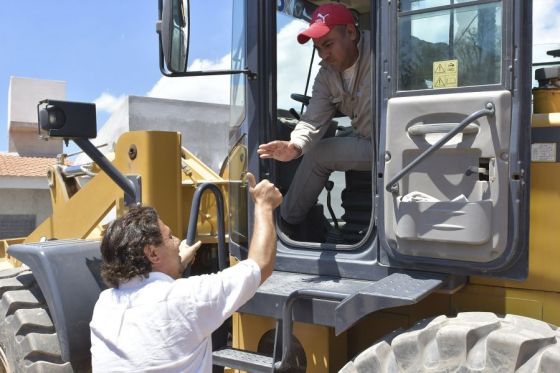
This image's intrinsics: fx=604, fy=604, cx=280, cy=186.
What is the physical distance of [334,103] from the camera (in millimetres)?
2977

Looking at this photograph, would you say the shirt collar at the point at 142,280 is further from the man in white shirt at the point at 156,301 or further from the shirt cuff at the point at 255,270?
the shirt cuff at the point at 255,270

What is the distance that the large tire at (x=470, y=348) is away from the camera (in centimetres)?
189

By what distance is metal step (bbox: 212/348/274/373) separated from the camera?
2557mm

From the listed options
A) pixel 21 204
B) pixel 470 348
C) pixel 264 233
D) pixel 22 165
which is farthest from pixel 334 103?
pixel 22 165

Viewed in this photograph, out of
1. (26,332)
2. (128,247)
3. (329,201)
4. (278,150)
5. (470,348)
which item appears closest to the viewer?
(470,348)

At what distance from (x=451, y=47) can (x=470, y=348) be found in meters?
1.09

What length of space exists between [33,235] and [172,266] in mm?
2853

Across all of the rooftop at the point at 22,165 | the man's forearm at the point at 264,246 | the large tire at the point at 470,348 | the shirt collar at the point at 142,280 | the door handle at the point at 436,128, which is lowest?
the large tire at the point at 470,348

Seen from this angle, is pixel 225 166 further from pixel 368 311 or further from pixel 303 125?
pixel 368 311

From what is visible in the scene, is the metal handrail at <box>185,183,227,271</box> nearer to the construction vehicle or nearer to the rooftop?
the construction vehicle

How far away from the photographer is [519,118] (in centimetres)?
212

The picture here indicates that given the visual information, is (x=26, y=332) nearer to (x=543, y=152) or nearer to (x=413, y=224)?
(x=413, y=224)

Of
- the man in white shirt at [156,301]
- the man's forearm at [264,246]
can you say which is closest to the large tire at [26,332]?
the man in white shirt at [156,301]

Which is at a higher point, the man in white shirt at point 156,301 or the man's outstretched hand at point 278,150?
the man's outstretched hand at point 278,150
